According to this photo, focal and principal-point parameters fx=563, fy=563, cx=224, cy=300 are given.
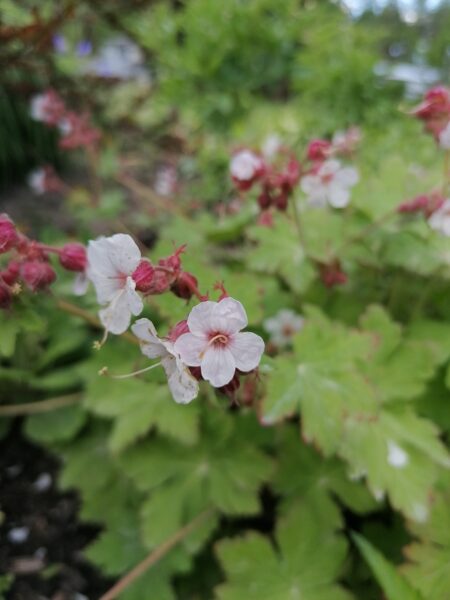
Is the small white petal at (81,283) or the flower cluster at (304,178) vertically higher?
the flower cluster at (304,178)

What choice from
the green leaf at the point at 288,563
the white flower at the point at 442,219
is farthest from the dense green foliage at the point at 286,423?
the white flower at the point at 442,219

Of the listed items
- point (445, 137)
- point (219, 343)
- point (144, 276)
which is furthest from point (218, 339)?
point (445, 137)

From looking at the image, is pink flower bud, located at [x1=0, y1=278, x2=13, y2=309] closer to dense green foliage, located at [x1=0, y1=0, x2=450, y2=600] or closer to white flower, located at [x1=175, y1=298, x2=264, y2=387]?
dense green foliage, located at [x1=0, y1=0, x2=450, y2=600]

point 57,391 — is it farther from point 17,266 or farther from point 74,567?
point 17,266

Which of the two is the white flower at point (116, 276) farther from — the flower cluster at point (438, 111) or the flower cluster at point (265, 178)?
the flower cluster at point (438, 111)

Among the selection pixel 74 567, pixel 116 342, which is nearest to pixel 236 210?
pixel 116 342

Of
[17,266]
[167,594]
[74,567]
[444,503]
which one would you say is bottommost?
[74,567]

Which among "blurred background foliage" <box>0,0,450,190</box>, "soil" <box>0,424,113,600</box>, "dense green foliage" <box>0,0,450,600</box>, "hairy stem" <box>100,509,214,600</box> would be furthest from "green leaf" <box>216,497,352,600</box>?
"blurred background foliage" <box>0,0,450,190</box>

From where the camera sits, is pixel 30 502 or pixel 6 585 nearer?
pixel 6 585
